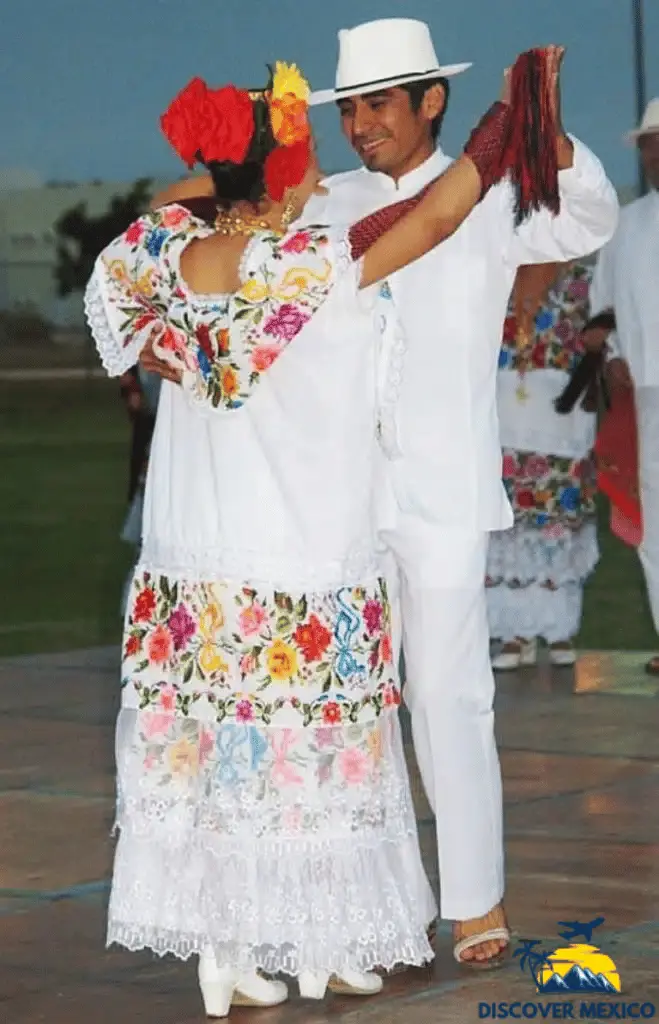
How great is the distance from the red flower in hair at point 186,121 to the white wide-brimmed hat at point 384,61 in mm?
676

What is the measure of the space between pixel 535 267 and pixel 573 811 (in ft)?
6.25

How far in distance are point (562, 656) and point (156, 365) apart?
551 centimetres

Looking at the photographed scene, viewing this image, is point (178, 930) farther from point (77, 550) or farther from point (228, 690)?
point (77, 550)

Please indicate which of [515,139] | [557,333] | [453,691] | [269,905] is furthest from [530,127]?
[557,333]

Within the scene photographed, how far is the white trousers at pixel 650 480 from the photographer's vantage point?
9.26 metres

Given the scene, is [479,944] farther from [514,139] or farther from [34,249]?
[34,249]

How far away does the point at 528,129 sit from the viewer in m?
4.64

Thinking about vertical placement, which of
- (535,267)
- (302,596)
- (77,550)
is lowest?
(77,550)

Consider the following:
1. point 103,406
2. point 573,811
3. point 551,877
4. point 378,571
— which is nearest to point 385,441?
point 378,571

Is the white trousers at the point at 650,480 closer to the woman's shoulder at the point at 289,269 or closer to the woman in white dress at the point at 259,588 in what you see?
the woman in white dress at the point at 259,588

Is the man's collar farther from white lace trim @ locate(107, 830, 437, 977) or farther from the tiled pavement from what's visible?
the tiled pavement

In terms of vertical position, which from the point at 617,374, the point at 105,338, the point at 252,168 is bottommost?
the point at 617,374

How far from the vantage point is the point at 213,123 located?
4.62 metres

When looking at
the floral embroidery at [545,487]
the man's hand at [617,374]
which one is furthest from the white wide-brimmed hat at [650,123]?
the floral embroidery at [545,487]
